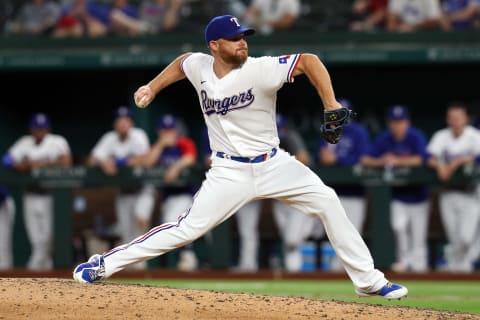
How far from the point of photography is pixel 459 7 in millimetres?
13336

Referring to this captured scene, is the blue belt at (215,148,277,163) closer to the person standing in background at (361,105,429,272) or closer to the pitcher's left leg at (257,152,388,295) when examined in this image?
the pitcher's left leg at (257,152,388,295)

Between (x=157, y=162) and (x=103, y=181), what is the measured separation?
66 centimetres

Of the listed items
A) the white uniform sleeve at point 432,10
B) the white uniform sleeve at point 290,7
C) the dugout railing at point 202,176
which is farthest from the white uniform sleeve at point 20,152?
the white uniform sleeve at point 432,10

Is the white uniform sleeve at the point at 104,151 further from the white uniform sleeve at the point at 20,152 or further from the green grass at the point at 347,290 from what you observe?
the green grass at the point at 347,290

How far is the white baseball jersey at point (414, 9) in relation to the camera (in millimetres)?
13102

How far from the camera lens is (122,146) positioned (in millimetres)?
12047

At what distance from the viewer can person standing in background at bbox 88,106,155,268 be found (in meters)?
11.8

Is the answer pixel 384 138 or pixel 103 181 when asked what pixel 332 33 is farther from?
pixel 103 181

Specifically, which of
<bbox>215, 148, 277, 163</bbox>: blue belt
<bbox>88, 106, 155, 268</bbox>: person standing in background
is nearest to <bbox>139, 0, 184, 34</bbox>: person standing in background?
<bbox>88, 106, 155, 268</bbox>: person standing in background

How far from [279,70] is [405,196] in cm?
571

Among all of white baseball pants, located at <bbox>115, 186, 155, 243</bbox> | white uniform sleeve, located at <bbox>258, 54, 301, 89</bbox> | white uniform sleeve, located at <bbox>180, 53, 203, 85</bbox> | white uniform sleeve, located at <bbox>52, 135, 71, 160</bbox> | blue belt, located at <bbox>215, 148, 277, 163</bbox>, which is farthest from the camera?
white uniform sleeve, located at <bbox>52, 135, 71, 160</bbox>

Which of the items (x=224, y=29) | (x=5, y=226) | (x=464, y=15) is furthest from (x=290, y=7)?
(x=224, y=29)

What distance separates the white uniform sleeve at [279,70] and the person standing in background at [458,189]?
18.2 ft

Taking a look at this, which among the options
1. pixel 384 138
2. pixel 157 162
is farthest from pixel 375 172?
pixel 157 162
